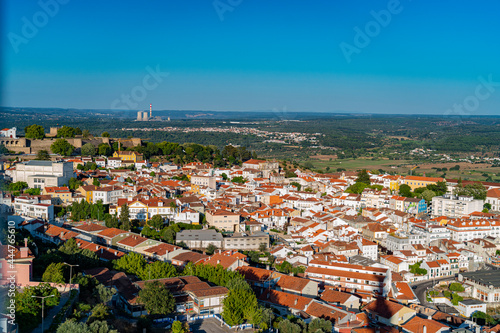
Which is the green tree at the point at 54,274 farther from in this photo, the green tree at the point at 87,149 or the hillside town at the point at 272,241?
the green tree at the point at 87,149

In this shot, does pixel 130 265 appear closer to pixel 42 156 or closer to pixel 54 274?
pixel 54 274

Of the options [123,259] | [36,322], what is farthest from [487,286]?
[36,322]

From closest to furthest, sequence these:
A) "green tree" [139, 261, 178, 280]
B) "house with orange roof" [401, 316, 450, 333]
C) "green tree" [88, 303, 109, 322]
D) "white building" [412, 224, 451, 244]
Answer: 1. "green tree" [88, 303, 109, 322]
2. "house with orange roof" [401, 316, 450, 333]
3. "green tree" [139, 261, 178, 280]
4. "white building" [412, 224, 451, 244]

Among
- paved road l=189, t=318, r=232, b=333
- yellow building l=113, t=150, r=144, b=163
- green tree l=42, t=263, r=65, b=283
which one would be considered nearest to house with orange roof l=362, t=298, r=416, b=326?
paved road l=189, t=318, r=232, b=333

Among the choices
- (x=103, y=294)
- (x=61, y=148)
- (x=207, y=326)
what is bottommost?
(x=207, y=326)

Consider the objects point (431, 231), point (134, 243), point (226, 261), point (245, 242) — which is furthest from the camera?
point (431, 231)

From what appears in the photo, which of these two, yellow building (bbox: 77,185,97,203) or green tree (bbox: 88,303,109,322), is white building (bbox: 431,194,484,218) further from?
green tree (bbox: 88,303,109,322)

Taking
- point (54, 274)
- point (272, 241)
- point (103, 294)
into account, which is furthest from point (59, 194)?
point (103, 294)
